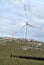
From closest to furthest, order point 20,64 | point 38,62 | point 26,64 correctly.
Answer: point 20,64 → point 26,64 → point 38,62

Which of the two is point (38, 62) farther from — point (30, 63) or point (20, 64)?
point (20, 64)

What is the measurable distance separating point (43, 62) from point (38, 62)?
3.37 ft

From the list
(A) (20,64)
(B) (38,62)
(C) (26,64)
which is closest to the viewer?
(A) (20,64)

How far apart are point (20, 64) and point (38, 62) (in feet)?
32.0

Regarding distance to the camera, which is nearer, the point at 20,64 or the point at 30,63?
the point at 20,64

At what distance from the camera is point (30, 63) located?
204 feet

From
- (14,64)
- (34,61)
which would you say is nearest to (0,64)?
(14,64)

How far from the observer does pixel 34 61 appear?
64.6m

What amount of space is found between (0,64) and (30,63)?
6.25 meters

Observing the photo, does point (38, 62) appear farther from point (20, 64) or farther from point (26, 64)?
point (20, 64)

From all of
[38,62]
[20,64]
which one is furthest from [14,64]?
[38,62]

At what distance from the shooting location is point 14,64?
5703 cm

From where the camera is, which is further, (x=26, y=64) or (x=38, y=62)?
(x=38, y=62)

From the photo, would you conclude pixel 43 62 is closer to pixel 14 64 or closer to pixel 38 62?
pixel 38 62
